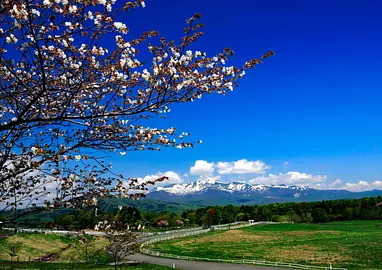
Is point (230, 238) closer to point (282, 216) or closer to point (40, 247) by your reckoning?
point (40, 247)

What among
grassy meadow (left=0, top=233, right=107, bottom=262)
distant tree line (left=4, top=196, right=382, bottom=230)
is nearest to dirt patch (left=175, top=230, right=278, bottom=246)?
grassy meadow (left=0, top=233, right=107, bottom=262)

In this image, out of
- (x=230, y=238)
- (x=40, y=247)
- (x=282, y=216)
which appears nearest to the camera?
(x=40, y=247)

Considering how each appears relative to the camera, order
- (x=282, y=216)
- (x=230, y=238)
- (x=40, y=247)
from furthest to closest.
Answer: (x=282, y=216) → (x=230, y=238) → (x=40, y=247)

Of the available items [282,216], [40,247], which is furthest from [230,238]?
[282,216]

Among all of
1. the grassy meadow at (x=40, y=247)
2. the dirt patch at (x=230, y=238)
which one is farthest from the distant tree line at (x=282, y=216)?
the grassy meadow at (x=40, y=247)

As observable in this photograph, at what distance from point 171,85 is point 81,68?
1.63m

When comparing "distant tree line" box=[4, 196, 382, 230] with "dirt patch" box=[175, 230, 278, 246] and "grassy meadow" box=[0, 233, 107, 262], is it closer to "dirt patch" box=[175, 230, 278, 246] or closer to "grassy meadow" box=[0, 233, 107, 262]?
"dirt patch" box=[175, 230, 278, 246]

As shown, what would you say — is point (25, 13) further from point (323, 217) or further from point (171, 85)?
point (323, 217)

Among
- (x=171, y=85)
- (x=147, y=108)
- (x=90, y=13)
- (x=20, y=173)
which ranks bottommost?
(x=20, y=173)

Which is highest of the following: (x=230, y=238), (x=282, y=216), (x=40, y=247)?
(x=40, y=247)

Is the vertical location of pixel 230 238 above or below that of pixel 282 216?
above

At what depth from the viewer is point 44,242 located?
161ft

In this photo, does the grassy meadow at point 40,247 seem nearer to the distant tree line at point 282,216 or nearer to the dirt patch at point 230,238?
the dirt patch at point 230,238

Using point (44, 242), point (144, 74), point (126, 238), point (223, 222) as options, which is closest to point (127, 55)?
point (144, 74)
